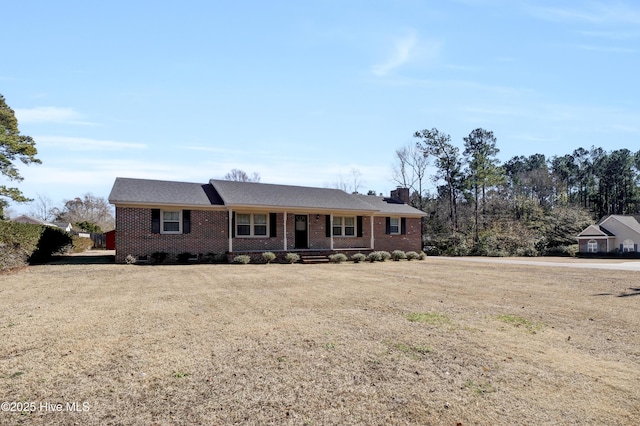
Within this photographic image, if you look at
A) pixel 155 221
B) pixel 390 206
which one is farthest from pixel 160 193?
pixel 390 206

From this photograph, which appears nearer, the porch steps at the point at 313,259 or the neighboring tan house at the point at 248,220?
the neighboring tan house at the point at 248,220

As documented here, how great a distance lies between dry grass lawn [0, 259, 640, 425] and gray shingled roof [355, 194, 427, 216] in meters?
16.2

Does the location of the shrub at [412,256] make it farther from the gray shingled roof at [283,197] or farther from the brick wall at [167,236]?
the brick wall at [167,236]

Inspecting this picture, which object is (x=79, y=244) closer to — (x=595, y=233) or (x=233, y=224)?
(x=233, y=224)

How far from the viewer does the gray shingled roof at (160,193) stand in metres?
18.2

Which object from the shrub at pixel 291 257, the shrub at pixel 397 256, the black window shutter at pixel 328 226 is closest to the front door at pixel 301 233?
the black window shutter at pixel 328 226

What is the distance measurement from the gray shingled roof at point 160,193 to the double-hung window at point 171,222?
0.71m

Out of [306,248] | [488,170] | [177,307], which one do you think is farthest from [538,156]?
[177,307]

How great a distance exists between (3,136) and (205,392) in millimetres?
25868

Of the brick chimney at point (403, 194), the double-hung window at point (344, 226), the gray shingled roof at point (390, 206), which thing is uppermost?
the brick chimney at point (403, 194)

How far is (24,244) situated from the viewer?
52.4ft

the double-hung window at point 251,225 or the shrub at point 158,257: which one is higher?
the double-hung window at point 251,225

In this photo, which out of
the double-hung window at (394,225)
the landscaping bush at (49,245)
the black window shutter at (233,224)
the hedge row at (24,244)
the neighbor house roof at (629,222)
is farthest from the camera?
the neighbor house roof at (629,222)

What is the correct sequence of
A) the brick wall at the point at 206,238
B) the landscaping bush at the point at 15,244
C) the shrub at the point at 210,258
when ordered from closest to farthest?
the landscaping bush at the point at 15,244 < the brick wall at the point at 206,238 < the shrub at the point at 210,258
